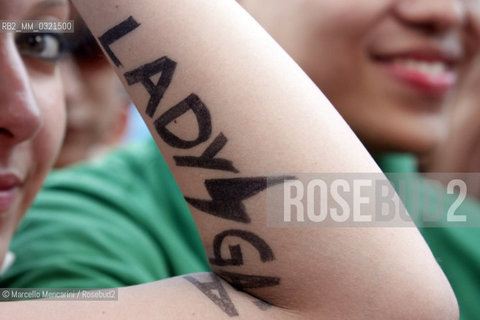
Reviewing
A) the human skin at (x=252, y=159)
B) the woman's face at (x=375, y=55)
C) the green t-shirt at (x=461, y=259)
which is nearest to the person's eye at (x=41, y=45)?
the human skin at (x=252, y=159)

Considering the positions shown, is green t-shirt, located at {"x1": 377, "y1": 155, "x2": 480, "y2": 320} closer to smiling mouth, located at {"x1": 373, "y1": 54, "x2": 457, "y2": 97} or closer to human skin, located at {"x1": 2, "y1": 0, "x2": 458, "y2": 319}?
smiling mouth, located at {"x1": 373, "y1": 54, "x2": 457, "y2": 97}

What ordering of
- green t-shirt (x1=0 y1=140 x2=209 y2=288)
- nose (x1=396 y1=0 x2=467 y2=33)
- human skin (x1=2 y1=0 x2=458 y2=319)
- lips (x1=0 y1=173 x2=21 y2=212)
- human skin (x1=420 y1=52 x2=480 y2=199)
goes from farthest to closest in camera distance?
human skin (x1=420 y1=52 x2=480 y2=199) < nose (x1=396 y1=0 x2=467 y2=33) < green t-shirt (x1=0 y1=140 x2=209 y2=288) < lips (x1=0 y1=173 x2=21 y2=212) < human skin (x1=2 y1=0 x2=458 y2=319)

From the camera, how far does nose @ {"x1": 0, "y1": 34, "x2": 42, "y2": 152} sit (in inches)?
26.1

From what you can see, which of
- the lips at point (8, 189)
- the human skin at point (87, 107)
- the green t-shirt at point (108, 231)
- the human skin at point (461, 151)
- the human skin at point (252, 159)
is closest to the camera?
the human skin at point (252, 159)

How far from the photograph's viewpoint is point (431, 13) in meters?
1.19

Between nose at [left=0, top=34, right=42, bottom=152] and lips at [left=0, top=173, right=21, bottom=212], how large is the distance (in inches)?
2.4

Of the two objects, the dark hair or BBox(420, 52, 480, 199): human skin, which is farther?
BBox(420, 52, 480, 199): human skin

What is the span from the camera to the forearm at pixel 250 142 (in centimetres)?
59

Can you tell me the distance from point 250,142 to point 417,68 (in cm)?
81

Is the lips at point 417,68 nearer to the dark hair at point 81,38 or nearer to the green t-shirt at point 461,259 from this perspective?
the green t-shirt at point 461,259

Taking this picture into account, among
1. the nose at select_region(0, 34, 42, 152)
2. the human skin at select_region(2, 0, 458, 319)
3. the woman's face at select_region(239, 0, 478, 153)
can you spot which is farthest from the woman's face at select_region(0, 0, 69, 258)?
the woman's face at select_region(239, 0, 478, 153)

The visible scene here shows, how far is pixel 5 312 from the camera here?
54 cm

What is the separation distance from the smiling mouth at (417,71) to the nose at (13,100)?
0.85m

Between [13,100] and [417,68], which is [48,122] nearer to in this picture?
[13,100]
